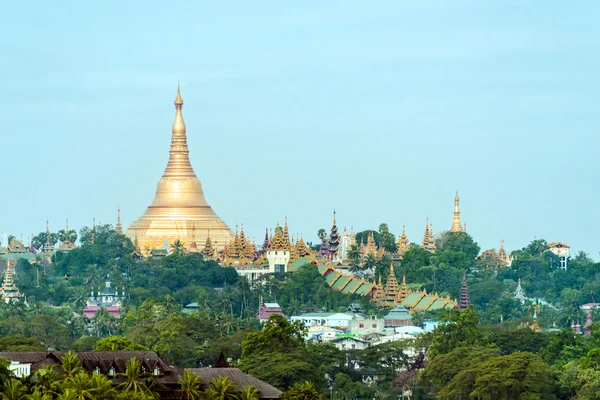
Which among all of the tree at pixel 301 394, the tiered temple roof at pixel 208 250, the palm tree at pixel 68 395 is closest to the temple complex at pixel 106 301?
the tiered temple roof at pixel 208 250

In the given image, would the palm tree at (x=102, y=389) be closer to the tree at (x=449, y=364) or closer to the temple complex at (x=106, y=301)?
the tree at (x=449, y=364)

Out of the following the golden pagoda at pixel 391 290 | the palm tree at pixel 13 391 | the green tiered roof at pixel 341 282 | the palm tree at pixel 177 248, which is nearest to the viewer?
the palm tree at pixel 13 391

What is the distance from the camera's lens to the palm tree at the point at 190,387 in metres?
90.5

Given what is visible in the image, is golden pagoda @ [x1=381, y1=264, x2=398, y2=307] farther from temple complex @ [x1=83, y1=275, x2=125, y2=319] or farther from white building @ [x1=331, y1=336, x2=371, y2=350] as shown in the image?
white building @ [x1=331, y1=336, x2=371, y2=350]

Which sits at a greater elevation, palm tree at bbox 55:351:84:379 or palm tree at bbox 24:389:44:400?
palm tree at bbox 55:351:84:379

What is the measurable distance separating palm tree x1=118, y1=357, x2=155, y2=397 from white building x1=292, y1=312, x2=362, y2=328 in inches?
2701

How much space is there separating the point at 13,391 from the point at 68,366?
5431 mm

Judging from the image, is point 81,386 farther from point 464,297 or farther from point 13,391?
point 464,297

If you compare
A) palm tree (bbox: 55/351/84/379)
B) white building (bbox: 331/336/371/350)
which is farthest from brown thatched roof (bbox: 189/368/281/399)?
white building (bbox: 331/336/371/350)

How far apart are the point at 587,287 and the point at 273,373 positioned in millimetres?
81357

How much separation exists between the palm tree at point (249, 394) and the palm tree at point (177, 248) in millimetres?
89924

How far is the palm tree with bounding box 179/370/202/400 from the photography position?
9050 centimetres

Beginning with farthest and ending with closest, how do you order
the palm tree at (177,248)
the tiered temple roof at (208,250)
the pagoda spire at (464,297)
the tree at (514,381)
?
the tiered temple roof at (208,250) < the palm tree at (177,248) < the pagoda spire at (464,297) < the tree at (514,381)

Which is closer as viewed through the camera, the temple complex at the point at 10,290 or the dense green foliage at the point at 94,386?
the dense green foliage at the point at 94,386
